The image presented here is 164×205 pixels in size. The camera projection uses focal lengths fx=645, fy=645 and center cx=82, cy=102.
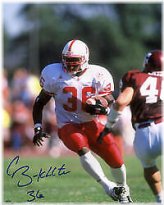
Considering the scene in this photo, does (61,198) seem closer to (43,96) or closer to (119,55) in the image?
(43,96)

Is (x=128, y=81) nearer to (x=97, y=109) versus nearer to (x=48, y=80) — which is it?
(x=97, y=109)

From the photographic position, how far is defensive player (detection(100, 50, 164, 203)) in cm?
523

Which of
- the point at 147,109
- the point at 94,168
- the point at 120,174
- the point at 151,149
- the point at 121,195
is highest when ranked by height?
the point at 147,109

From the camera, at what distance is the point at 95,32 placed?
104ft

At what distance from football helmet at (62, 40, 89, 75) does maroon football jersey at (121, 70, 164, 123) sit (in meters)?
0.77

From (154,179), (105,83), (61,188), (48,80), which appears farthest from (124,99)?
(61,188)

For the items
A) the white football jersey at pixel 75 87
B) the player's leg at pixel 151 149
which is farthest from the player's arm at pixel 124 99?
the white football jersey at pixel 75 87

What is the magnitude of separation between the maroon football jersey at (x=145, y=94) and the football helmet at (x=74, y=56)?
2.51 feet

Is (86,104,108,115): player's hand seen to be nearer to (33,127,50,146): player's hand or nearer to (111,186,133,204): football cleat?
(33,127,50,146): player's hand

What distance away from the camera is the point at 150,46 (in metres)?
32.8

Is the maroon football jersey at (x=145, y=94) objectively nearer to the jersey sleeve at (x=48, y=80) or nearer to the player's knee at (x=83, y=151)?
the player's knee at (x=83, y=151)

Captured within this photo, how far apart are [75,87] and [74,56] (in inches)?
11.6

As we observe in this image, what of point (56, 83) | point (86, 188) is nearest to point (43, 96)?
point (56, 83)

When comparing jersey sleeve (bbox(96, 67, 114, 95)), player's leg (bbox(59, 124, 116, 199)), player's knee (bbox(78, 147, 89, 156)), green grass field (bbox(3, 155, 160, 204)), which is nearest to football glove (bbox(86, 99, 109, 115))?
jersey sleeve (bbox(96, 67, 114, 95))
